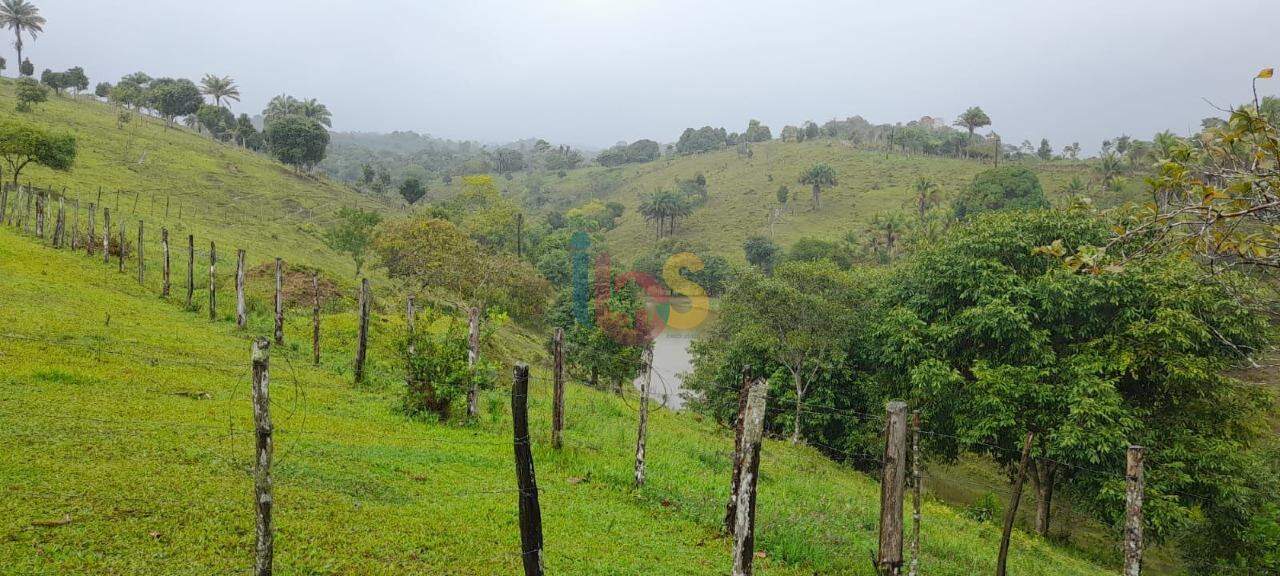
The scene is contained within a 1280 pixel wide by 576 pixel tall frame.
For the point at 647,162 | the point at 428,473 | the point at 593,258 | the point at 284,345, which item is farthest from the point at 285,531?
the point at 647,162

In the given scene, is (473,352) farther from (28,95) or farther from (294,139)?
(294,139)

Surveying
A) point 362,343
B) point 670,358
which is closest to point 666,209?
point 670,358

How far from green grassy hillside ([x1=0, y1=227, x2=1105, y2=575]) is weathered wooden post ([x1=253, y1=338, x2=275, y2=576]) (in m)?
0.78

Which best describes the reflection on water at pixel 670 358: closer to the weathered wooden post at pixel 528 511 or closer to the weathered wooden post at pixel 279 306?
the weathered wooden post at pixel 279 306

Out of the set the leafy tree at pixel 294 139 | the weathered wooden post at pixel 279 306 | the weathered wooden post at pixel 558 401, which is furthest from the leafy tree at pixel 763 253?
the weathered wooden post at pixel 558 401

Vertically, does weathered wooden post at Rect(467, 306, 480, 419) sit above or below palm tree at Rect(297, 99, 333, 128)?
below

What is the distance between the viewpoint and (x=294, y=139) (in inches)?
3123

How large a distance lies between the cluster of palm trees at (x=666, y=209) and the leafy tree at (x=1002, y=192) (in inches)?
1469

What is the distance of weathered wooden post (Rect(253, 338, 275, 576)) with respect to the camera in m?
6.17

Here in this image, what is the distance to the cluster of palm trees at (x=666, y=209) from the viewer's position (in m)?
96.0

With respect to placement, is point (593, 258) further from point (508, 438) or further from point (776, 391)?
point (508, 438)

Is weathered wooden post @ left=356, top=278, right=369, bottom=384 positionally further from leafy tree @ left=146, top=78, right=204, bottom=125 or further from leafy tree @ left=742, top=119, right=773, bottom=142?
leafy tree @ left=742, top=119, right=773, bottom=142

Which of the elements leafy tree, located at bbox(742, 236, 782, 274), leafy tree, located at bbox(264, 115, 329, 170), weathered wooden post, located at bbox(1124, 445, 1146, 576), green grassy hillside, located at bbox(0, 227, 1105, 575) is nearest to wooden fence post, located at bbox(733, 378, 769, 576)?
green grassy hillside, located at bbox(0, 227, 1105, 575)

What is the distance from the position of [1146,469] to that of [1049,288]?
551cm
